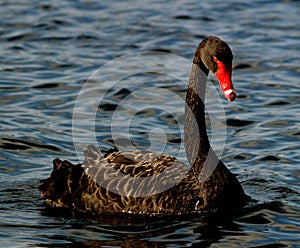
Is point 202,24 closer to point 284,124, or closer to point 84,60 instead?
point 84,60

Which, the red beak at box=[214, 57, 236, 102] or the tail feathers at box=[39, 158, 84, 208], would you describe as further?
the tail feathers at box=[39, 158, 84, 208]

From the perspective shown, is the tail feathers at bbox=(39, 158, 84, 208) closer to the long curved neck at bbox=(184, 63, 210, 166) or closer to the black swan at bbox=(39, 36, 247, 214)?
the black swan at bbox=(39, 36, 247, 214)

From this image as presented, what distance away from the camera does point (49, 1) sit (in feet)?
53.6

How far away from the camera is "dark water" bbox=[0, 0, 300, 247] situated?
689cm

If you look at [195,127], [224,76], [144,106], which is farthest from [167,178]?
[144,106]

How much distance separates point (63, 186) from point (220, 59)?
1872 mm

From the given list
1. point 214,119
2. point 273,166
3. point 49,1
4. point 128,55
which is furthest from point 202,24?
point 273,166

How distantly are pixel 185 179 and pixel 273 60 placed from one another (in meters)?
5.95

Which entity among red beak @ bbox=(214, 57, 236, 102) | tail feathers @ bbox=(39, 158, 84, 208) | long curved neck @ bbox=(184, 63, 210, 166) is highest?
red beak @ bbox=(214, 57, 236, 102)

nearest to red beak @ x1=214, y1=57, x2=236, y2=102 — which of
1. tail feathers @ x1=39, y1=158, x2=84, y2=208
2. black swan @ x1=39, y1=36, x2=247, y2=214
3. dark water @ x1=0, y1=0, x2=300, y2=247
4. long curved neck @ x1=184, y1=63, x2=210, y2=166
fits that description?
black swan @ x1=39, y1=36, x2=247, y2=214

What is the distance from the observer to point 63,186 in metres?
7.55

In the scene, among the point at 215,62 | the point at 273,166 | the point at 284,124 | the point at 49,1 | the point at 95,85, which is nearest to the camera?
the point at 215,62

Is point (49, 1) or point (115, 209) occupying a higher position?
point (49, 1)

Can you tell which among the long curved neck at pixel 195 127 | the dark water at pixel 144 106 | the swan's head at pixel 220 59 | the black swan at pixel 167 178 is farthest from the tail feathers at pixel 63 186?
the swan's head at pixel 220 59
